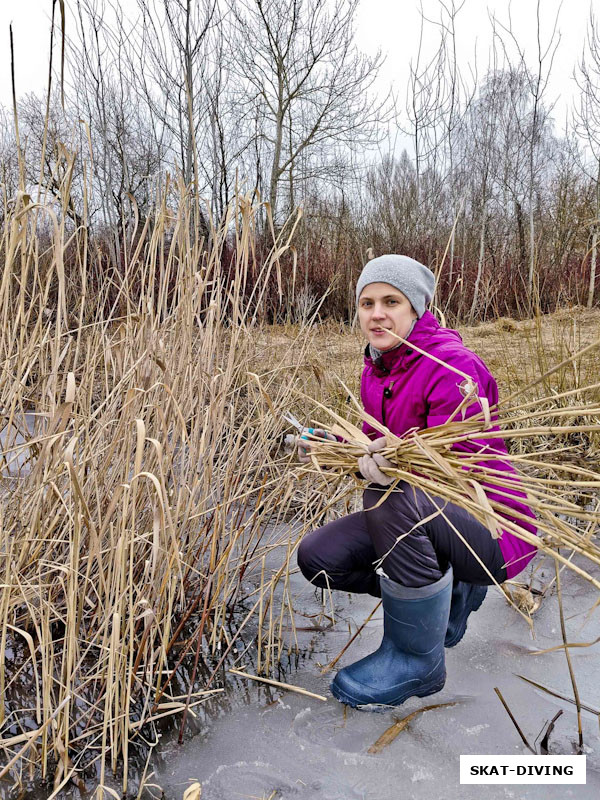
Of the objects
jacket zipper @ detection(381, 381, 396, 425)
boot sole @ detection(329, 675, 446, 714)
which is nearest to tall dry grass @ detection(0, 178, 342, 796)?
boot sole @ detection(329, 675, 446, 714)

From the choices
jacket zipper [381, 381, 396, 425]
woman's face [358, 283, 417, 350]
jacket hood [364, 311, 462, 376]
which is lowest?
jacket zipper [381, 381, 396, 425]

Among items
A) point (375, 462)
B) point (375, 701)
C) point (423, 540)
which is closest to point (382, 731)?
point (375, 701)

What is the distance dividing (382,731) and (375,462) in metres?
0.56

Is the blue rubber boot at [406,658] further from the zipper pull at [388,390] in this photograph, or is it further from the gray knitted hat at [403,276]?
the gray knitted hat at [403,276]

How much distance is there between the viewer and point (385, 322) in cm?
142

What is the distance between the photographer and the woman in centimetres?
127

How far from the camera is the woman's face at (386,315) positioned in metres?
1.41

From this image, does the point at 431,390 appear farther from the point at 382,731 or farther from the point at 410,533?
the point at 382,731

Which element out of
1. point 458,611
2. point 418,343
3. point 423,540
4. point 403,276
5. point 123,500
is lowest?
point 458,611

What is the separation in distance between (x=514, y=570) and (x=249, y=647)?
2.26ft

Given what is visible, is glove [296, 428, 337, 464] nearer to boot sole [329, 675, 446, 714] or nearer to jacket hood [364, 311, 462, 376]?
jacket hood [364, 311, 462, 376]

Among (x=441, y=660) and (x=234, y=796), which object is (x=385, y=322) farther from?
(x=234, y=796)

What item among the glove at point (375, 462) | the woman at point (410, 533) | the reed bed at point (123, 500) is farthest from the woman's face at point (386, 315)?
the glove at point (375, 462)

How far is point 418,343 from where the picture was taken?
4.68ft
